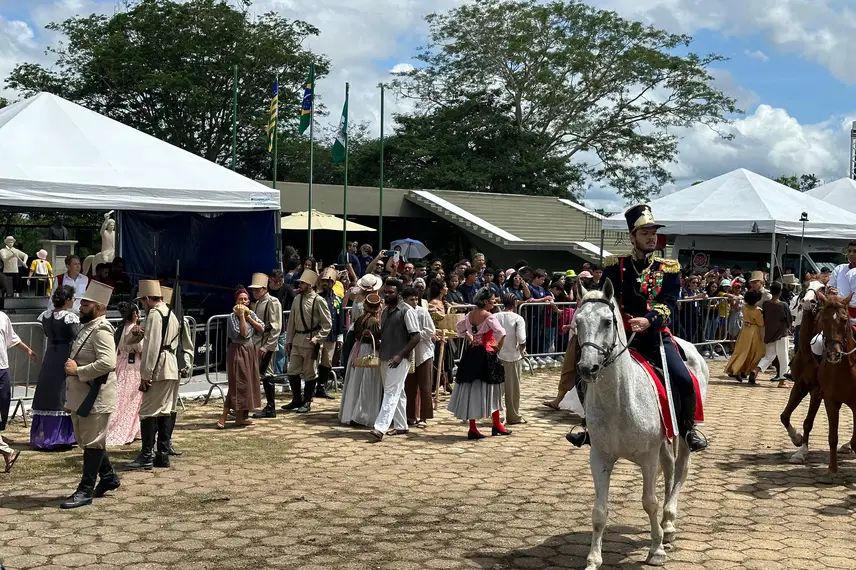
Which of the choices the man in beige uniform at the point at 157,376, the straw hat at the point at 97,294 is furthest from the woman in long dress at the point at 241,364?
the straw hat at the point at 97,294

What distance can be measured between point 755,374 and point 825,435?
5.29 metres

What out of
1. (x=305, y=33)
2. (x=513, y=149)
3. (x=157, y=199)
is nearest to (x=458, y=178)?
(x=513, y=149)

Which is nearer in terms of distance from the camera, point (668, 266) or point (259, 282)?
point (668, 266)

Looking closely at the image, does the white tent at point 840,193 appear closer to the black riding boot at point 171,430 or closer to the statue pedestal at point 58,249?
the statue pedestal at point 58,249

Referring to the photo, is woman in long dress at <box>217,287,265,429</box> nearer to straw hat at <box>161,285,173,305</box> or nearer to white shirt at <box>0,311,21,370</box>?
straw hat at <box>161,285,173,305</box>

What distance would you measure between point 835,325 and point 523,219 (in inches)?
1031

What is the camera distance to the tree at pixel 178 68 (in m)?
35.2

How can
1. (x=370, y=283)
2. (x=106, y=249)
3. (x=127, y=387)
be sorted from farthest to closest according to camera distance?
(x=106, y=249) → (x=370, y=283) → (x=127, y=387)

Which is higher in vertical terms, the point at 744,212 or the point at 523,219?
the point at 523,219

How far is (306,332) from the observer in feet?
41.9

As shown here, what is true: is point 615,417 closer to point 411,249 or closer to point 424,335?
point 424,335

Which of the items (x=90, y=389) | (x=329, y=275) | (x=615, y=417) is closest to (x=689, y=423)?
(x=615, y=417)

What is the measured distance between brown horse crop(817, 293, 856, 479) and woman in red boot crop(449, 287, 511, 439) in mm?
3544

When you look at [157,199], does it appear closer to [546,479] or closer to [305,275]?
[305,275]
